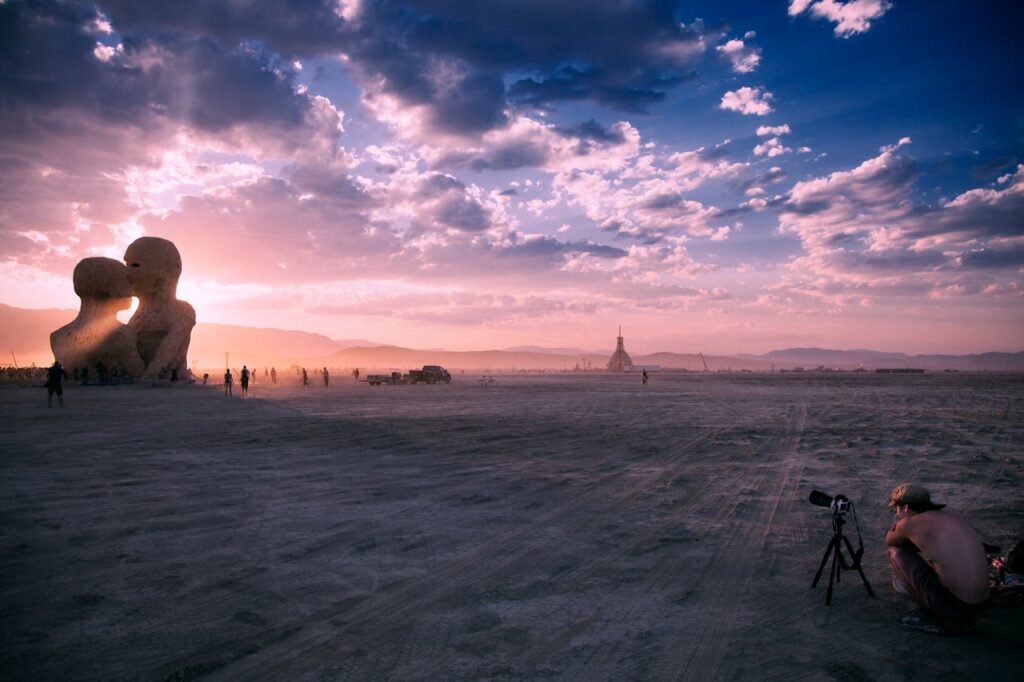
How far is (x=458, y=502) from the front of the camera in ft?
27.0

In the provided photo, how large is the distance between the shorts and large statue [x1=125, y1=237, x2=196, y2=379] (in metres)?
50.4

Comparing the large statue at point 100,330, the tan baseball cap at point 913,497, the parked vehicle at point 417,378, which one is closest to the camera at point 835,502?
the tan baseball cap at point 913,497

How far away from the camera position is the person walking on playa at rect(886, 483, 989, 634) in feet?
13.4

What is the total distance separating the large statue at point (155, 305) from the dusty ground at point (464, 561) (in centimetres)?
A: 3592

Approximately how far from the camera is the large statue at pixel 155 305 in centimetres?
4516

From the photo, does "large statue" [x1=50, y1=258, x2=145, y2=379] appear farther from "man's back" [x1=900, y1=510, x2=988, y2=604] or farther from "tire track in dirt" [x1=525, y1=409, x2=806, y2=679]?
"man's back" [x1=900, y1=510, x2=988, y2=604]

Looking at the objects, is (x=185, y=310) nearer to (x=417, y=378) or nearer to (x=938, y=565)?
(x=417, y=378)

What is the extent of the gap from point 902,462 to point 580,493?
783cm

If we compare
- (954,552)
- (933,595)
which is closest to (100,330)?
(933,595)

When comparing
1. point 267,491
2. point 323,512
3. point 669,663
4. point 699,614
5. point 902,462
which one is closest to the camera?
point 669,663

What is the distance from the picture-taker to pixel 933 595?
420cm

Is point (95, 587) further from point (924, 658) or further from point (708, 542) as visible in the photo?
point (924, 658)

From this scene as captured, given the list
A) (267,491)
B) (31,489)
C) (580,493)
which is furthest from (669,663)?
(31,489)

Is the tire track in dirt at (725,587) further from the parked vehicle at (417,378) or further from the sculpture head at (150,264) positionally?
the sculpture head at (150,264)
